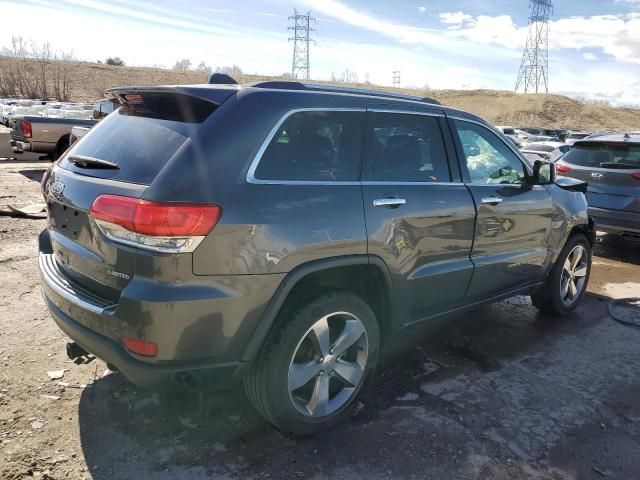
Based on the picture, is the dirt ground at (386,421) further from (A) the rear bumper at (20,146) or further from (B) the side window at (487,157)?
(A) the rear bumper at (20,146)

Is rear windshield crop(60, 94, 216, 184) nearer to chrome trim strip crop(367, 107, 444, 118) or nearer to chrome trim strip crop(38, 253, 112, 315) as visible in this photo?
chrome trim strip crop(38, 253, 112, 315)

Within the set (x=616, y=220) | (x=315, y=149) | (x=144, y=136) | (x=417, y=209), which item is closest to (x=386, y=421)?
(x=417, y=209)

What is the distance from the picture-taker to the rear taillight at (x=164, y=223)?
7.75ft

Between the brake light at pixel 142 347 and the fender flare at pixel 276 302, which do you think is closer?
the brake light at pixel 142 347

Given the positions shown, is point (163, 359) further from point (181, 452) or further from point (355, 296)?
point (355, 296)

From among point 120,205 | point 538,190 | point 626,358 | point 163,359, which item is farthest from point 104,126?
point 626,358

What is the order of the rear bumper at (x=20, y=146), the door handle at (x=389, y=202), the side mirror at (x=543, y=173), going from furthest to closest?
the rear bumper at (x=20, y=146) → the side mirror at (x=543, y=173) → the door handle at (x=389, y=202)

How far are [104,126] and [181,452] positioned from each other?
1.90 meters

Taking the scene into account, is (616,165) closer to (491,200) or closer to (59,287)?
(491,200)

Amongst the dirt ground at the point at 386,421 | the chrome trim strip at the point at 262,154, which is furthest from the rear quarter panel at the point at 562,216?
the chrome trim strip at the point at 262,154

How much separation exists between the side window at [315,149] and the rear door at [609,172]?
550 centimetres

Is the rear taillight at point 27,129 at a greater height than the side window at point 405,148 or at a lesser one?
lesser

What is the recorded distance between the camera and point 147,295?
2.37m

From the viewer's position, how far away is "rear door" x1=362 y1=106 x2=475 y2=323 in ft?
10.2
